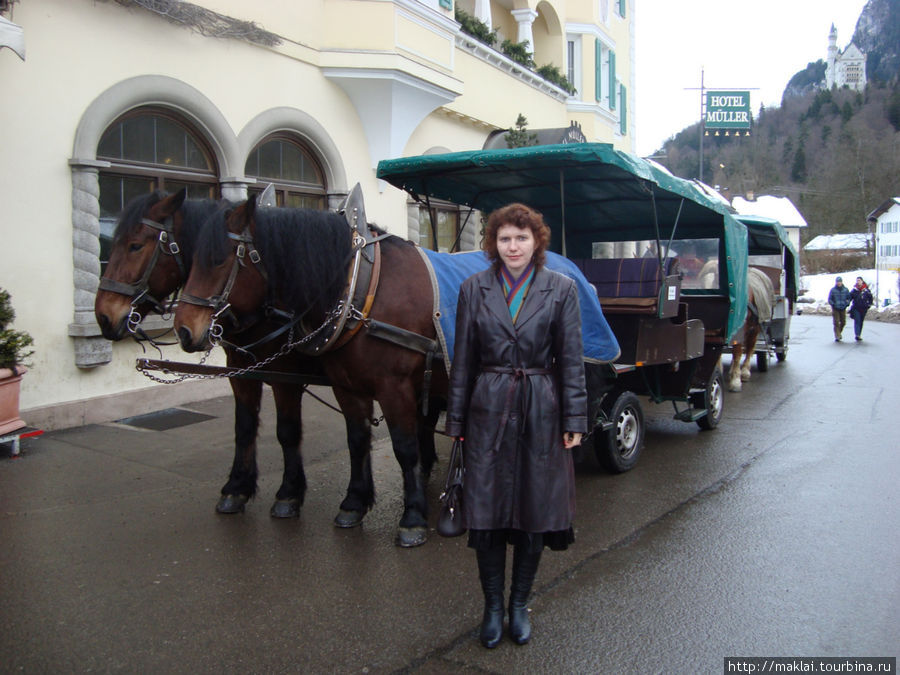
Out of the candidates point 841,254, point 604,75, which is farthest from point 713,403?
point 841,254

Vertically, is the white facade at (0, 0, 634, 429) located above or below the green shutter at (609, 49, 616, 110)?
below

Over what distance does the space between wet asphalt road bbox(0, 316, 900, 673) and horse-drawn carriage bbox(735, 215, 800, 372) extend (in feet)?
16.7

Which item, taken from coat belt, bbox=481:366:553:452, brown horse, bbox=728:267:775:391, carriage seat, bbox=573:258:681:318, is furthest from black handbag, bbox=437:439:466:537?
brown horse, bbox=728:267:775:391

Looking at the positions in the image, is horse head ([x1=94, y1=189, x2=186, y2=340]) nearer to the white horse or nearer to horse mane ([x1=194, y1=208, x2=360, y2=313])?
horse mane ([x1=194, y1=208, x2=360, y2=313])

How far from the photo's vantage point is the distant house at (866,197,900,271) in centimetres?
5362

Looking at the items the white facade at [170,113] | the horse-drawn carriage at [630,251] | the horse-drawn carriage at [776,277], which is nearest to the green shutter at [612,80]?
the white facade at [170,113]

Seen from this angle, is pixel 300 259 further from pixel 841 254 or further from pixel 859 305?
pixel 841 254

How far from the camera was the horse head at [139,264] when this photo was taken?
13.5 ft

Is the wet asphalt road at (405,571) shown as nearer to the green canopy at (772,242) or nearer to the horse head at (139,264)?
the horse head at (139,264)

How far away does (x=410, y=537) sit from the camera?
4.26 m

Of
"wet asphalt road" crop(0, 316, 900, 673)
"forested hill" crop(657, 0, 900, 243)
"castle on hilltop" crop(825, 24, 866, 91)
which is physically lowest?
"wet asphalt road" crop(0, 316, 900, 673)

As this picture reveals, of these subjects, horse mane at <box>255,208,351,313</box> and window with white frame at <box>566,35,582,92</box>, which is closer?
horse mane at <box>255,208,351,313</box>

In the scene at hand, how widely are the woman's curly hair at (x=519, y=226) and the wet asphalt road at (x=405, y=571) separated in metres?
1.65

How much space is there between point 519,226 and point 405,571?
1.98 m
